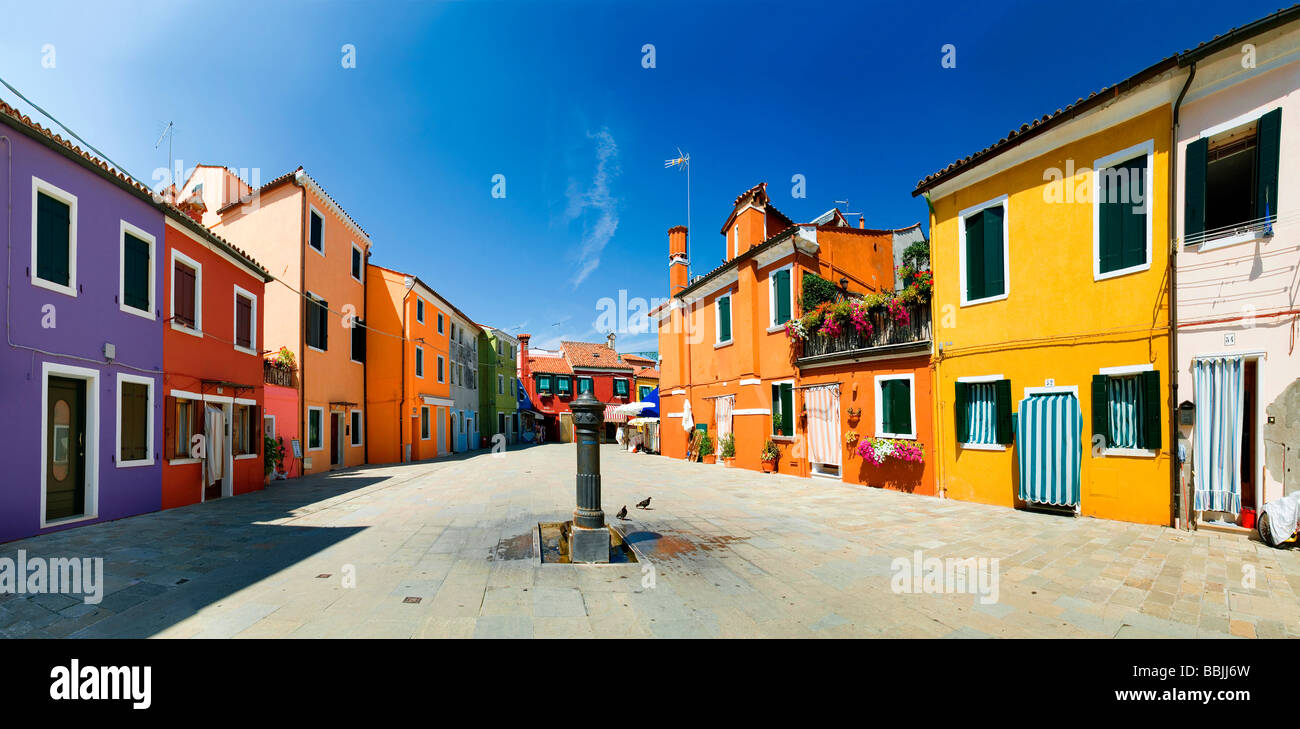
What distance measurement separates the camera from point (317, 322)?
19484 mm

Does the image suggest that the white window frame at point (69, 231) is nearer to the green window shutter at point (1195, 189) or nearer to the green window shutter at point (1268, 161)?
the green window shutter at point (1195, 189)

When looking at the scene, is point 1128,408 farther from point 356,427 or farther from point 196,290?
point 356,427

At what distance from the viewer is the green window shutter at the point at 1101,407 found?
353 inches

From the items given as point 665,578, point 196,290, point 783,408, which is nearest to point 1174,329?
point 665,578

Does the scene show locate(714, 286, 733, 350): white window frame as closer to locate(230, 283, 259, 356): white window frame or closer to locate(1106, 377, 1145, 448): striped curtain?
locate(1106, 377, 1145, 448): striped curtain

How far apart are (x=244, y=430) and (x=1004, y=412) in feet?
56.5

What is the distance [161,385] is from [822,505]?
13.1m

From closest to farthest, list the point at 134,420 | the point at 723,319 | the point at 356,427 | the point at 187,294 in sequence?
1. the point at 134,420
2. the point at 187,294
3. the point at 723,319
4. the point at 356,427

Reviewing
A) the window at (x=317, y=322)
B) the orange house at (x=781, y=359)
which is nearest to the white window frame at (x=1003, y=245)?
the orange house at (x=781, y=359)

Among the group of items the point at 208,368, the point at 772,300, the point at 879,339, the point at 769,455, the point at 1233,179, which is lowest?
the point at 769,455
